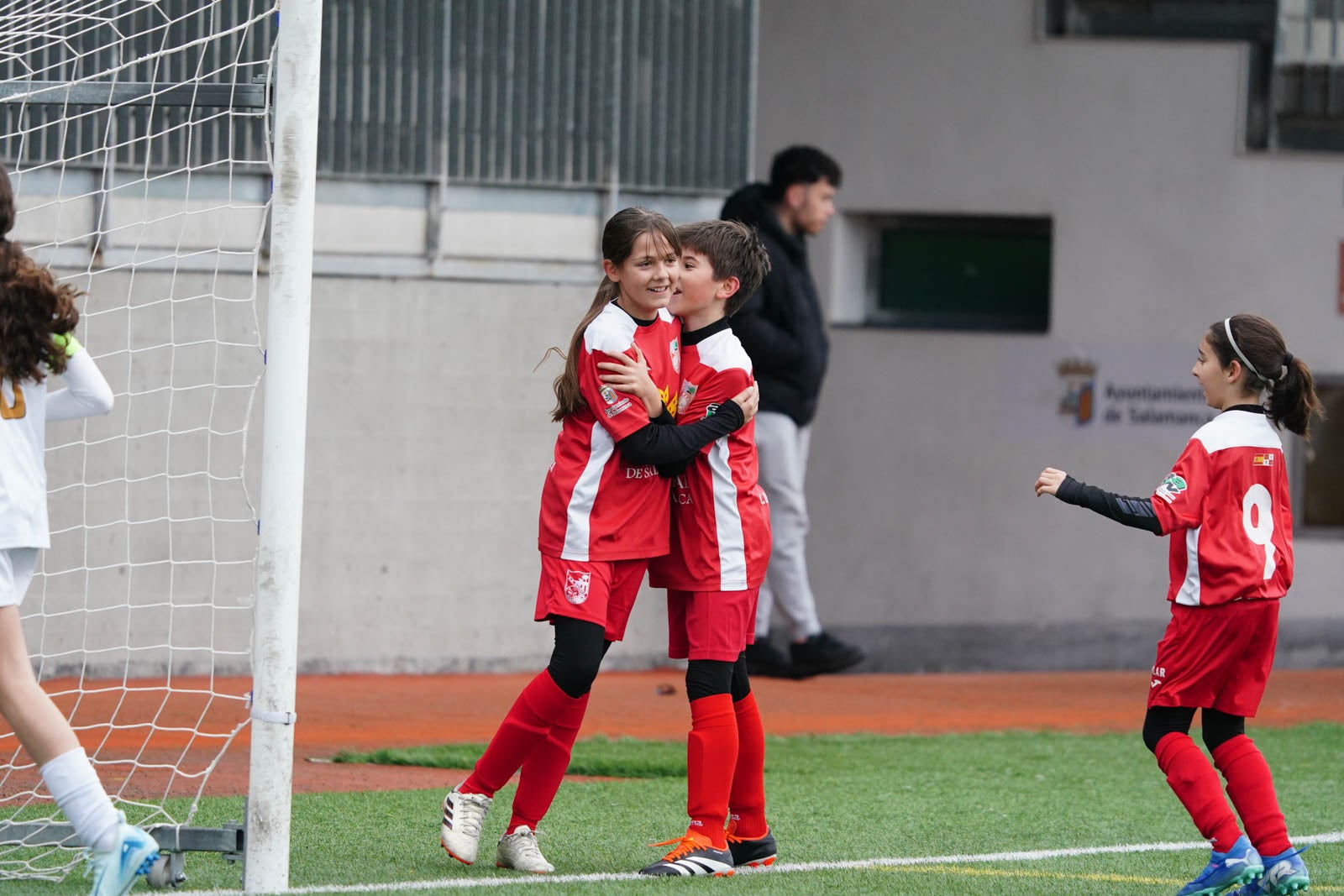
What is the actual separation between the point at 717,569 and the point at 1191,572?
4.00 feet

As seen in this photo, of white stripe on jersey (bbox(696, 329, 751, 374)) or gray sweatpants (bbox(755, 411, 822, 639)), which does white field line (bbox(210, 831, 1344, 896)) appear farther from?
gray sweatpants (bbox(755, 411, 822, 639))

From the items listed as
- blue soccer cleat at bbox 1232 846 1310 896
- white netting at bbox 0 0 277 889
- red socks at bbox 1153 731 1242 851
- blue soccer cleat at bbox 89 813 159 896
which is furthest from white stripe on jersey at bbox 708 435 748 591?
white netting at bbox 0 0 277 889

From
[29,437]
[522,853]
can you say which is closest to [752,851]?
[522,853]

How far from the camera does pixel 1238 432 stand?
4.55 meters

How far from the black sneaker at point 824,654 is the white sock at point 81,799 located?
526cm

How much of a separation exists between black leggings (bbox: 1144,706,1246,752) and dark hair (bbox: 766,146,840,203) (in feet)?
14.3

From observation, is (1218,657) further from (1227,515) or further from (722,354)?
(722,354)

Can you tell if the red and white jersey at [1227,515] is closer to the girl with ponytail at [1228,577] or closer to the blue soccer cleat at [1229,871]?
the girl with ponytail at [1228,577]

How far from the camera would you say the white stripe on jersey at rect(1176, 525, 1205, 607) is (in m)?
4.53

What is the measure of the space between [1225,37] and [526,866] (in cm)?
721

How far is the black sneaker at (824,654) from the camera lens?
8.82 m

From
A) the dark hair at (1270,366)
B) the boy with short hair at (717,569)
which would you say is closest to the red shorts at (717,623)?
the boy with short hair at (717,569)

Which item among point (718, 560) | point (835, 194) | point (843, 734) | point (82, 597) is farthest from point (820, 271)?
point (718, 560)

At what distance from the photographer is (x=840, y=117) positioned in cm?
988
